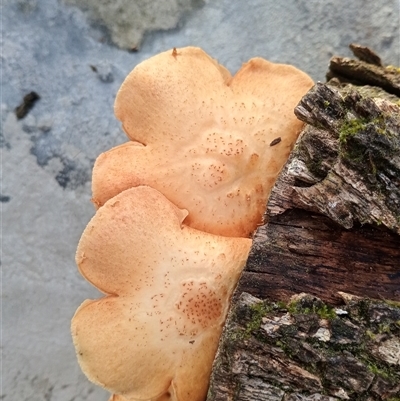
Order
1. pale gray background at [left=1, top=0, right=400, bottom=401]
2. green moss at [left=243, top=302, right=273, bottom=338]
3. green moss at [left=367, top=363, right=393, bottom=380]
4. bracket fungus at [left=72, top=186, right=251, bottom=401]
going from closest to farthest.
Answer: green moss at [left=367, top=363, right=393, bottom=380]
green moss at [left=243, top=302, right=273, bottom=338]
bracket fungus at [left=72, top=186, right=251, bottom=401]
pale gray background at [left=1, top=0, right=400, bottom=401]

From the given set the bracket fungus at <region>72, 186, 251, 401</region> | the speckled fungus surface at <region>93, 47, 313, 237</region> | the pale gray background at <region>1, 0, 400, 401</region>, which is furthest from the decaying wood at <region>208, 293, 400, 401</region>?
the pale gray background at <region>1, 0, 400, 401</region>

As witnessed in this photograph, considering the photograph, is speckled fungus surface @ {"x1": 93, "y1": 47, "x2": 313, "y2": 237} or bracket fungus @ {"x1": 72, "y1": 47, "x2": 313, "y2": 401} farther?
speckled fungus surface @ {"x1": 93, "y1": 47, "x2": 313, "y2": 237}

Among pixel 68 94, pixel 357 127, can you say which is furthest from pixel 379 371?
pixel 68 94

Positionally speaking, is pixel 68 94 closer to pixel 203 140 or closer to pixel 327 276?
pixel 203 140

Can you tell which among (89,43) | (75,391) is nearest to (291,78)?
(89,43)

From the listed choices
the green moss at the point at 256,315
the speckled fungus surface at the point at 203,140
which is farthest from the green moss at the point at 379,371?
the speckled fungus surface at the point at 203,140

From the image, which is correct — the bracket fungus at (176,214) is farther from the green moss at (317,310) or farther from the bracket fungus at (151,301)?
the green moss at (317,310)

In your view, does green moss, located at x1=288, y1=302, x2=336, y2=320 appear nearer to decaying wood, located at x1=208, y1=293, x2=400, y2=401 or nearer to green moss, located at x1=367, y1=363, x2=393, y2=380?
decaying wood, located at x1=208, y1=293, x2=400, y2=401
